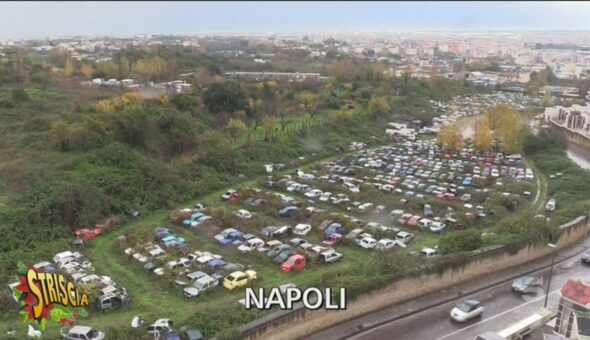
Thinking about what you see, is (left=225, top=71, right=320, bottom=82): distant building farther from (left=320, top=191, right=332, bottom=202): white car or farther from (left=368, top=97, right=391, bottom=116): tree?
(left=320, top=191, right=332, bottom=202): white car

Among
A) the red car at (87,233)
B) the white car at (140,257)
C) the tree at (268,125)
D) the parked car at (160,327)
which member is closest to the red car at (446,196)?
the tree at (268,125)

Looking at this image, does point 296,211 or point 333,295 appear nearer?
point 333,295

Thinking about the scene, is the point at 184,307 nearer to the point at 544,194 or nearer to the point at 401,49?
the point at 544,194

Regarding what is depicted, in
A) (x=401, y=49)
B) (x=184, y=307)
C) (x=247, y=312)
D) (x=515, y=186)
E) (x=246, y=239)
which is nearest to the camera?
(x=247, y=312)

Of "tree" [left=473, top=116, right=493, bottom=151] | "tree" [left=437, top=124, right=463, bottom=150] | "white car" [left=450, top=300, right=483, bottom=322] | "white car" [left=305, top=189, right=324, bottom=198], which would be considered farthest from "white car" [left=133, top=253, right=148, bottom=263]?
"tree" [left=473, top=116, right=493, bottom=151]

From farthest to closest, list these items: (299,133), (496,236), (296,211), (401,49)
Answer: (401,49) < (299,133) < (296,211) < (496,236)

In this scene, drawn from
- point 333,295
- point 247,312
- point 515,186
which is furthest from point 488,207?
point 247,312

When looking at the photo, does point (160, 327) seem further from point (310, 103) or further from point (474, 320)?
point (310, 103)
